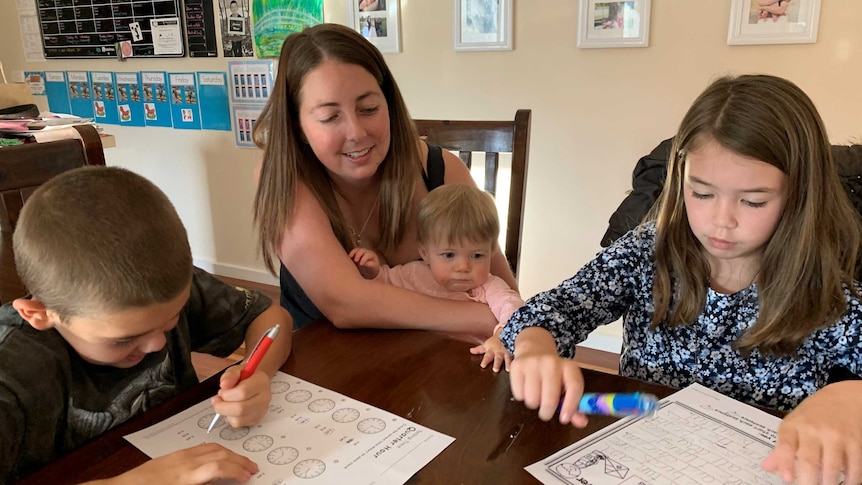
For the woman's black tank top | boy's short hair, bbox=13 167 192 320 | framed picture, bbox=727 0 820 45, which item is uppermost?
framed picture, bbox=727 0 820 45

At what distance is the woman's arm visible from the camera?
1398mm

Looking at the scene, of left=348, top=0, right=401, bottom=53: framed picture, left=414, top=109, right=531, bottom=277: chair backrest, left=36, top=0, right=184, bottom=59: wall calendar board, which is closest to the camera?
left=414, top=109, right=531, bottom=277: chair backrest

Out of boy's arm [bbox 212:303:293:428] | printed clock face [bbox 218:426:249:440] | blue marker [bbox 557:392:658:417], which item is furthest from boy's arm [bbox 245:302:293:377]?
blue marker [bbox 557:392:658:417]

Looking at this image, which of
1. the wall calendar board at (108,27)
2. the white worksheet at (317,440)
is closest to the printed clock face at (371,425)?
the white worksheet at (317,440)

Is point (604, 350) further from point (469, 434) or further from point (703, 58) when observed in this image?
point (469, 434)

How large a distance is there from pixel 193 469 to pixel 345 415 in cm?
20

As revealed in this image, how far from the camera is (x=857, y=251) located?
952 mm

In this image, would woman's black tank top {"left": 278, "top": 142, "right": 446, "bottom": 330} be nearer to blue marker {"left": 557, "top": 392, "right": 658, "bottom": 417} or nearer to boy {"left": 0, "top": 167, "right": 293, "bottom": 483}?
boy {"left": 0, "top": 167, "right": 293, "bottom": 483}

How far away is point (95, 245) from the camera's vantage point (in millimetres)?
692

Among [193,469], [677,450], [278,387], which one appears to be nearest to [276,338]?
[278,387]

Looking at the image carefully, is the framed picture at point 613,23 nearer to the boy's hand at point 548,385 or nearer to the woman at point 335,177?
the woman at point 335,177

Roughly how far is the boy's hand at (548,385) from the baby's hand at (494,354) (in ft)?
0.23

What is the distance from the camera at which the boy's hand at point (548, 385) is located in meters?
0.74

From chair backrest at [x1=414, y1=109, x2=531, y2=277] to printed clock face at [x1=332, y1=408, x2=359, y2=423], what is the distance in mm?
754
